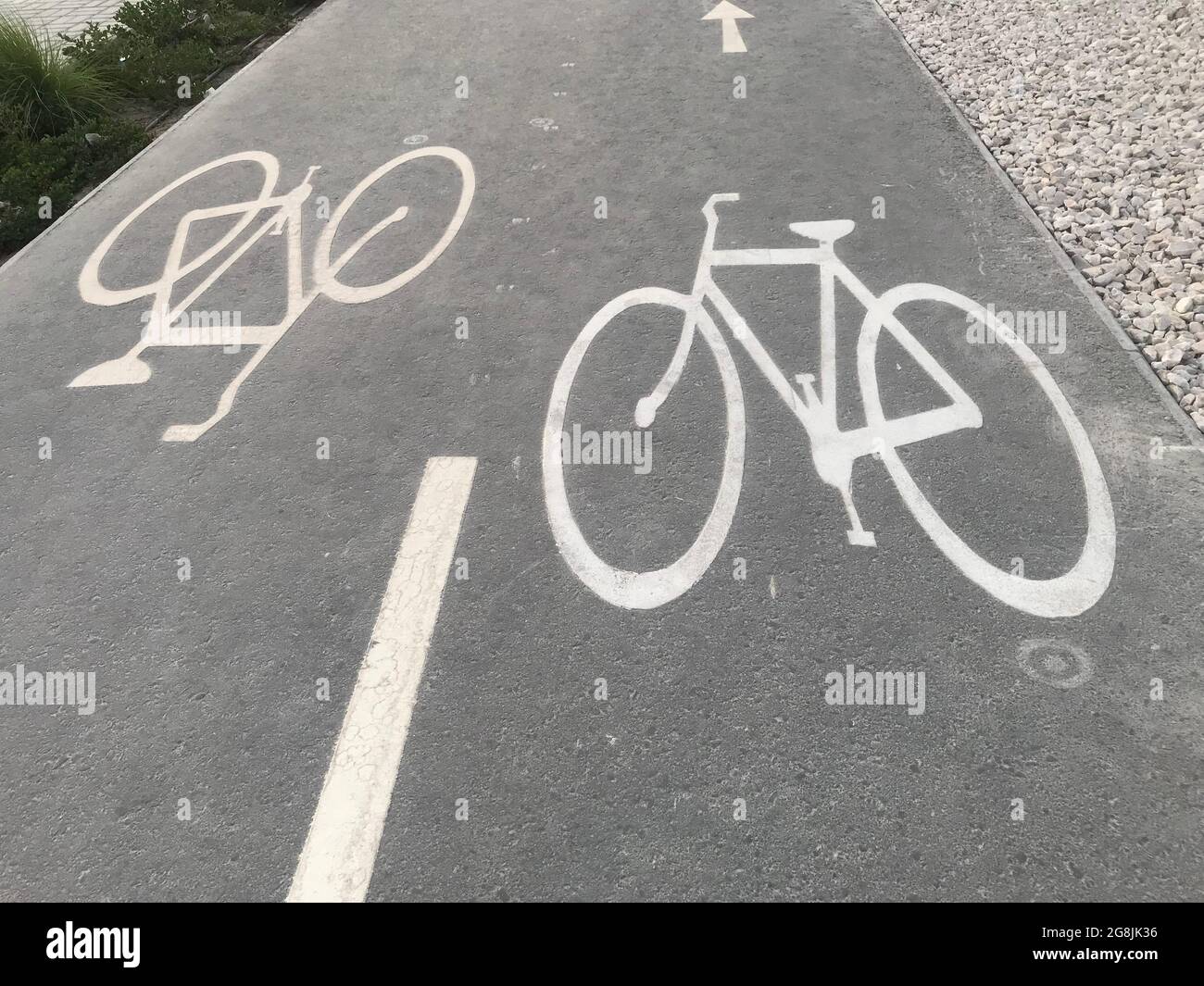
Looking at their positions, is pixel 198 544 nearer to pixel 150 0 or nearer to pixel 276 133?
pixel 276 133

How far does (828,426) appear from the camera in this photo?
14.0 ft

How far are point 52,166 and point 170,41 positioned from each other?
3.17 metres

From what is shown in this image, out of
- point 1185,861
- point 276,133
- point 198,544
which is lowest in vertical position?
point 1185,861

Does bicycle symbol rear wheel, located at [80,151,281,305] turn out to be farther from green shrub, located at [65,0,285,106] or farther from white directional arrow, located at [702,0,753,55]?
white directional arrow, located at [702,0,753,55]

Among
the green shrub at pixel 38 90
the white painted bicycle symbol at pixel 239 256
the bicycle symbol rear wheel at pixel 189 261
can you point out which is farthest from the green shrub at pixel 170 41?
the white painted bicycle symbol at pixel 239 256

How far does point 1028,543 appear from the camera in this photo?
3656 mm

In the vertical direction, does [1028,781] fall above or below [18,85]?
below

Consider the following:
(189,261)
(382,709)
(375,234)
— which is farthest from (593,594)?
(189,261)

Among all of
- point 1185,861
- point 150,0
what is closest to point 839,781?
point 1185,861

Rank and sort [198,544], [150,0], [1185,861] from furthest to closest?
[150,0], [198,544], [1185,861]

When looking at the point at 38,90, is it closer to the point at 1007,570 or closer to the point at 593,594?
the point at 593,594

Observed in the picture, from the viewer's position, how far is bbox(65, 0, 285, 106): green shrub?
8.38 m

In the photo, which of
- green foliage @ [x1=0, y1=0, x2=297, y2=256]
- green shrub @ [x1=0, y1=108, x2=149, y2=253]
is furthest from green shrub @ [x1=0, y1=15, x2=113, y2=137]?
green shrub @ [x1=0, y1=108, x2=149, y2=253]

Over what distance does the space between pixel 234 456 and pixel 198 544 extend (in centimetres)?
63
